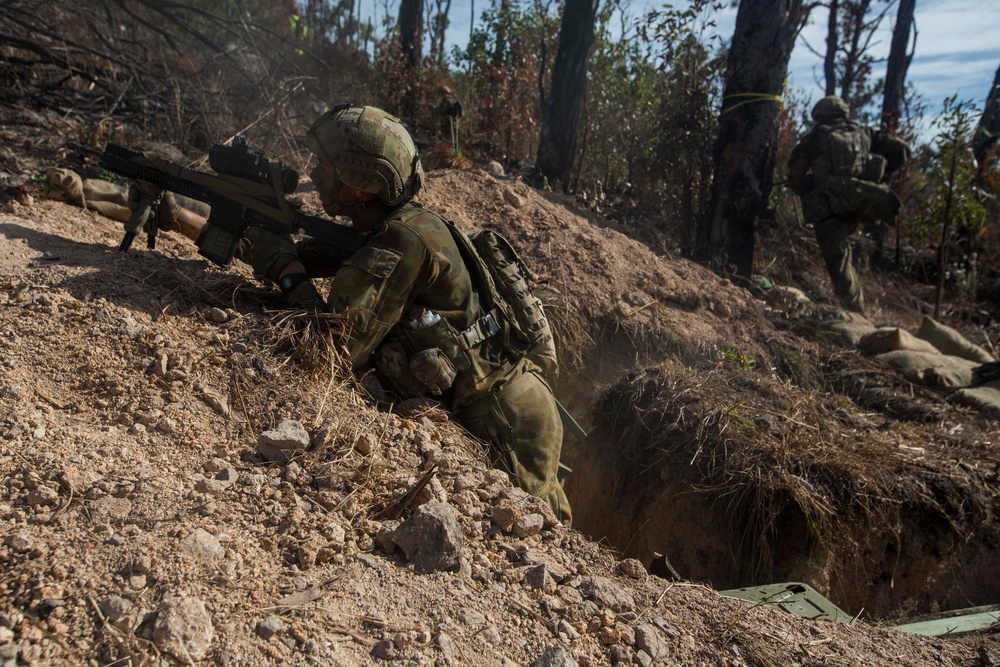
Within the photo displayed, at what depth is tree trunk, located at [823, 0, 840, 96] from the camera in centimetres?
1602

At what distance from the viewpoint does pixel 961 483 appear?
4441 mm

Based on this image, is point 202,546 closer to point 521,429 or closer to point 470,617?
point 470,617

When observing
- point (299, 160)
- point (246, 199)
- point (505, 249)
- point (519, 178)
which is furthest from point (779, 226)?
point (246, 199)

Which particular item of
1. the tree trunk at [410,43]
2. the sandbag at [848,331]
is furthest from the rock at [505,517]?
the tree trunk at [410,43]

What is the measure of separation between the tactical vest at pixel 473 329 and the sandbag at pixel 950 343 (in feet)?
16.7

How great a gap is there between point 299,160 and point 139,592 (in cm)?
451

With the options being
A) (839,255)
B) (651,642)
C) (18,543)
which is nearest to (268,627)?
(18,543)

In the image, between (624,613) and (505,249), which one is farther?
(505,249)

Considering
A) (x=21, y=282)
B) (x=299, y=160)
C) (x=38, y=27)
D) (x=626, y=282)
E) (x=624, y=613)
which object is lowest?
(x=624, y=613)

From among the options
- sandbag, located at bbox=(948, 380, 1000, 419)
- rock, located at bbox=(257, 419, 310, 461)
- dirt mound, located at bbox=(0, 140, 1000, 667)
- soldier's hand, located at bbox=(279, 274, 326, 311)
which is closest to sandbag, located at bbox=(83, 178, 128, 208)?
dirt mound, located at bbox=(0, 140, 1000, 667)

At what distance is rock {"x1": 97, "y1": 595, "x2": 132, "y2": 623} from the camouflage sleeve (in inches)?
52.3

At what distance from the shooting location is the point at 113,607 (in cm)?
188

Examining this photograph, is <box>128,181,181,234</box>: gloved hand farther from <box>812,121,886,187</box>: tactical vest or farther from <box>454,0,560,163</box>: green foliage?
<box>812,121,886,187</box>: tactical vest

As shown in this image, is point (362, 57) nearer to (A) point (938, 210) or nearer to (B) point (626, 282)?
(B) point (626, 282)
